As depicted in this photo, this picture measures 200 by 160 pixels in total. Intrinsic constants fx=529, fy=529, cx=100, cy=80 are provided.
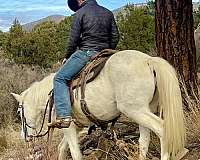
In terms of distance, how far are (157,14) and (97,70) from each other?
9.70 feet

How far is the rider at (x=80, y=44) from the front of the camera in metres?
7.47

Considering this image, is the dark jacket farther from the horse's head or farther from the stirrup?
the horse's head

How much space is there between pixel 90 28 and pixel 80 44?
12.1 inches

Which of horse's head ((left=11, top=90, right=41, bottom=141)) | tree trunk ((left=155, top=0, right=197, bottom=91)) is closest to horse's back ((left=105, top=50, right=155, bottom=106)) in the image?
horse's head ((left=11, top=90, right=41, bottom=141))

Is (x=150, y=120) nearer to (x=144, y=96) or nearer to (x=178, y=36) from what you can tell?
(x=144, y=96)

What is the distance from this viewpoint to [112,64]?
7.13m

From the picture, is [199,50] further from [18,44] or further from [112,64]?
[18,44]

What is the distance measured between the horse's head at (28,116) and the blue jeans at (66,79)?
40.9 inches

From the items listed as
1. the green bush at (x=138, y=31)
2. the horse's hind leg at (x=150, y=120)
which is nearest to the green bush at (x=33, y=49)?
the green bush at (x=138, y=31)

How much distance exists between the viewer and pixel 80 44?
7676 mm

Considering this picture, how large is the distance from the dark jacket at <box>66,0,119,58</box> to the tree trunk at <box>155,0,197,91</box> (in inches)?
83.4


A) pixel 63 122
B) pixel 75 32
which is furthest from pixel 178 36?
pixel 63 122

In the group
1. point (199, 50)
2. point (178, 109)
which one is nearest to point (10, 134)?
point (178, 109)

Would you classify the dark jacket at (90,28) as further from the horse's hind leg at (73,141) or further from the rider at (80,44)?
the horse's hind leg at (73,141)
